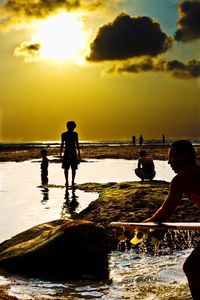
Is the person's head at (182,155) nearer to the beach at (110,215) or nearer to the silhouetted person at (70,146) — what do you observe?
the beach at (110,215)

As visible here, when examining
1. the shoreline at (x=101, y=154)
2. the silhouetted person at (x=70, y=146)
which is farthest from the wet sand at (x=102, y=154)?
the silhouetted person at (x=70, y=146)

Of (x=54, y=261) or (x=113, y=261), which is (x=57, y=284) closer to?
(x=54, y=261)

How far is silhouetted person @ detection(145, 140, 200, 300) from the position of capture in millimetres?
4355

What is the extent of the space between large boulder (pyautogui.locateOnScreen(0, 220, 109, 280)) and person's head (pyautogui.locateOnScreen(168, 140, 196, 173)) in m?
2.95

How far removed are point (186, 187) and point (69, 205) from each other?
A: 898cm

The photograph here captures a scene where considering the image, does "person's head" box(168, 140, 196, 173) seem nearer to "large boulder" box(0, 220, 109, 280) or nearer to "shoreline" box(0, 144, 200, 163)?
"large boulder" box(0, 220, 109, 280)

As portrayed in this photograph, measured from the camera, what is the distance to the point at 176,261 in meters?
7.66

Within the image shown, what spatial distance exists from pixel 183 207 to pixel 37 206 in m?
4.47

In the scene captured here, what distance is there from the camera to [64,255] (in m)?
7.04

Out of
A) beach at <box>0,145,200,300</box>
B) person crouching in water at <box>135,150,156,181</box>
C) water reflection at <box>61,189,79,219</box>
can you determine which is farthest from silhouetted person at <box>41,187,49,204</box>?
person crouching in water at <box>135,150,156,181</box>

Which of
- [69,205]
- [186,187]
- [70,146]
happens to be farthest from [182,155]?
[70,146]

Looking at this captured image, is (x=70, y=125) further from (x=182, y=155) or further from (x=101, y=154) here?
(x=101, y=154)

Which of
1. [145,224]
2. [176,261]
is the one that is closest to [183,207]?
[176,261]

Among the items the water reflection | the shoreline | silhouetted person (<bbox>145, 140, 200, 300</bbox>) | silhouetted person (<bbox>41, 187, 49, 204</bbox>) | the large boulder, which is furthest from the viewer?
the shoreline
